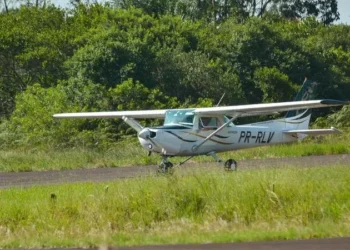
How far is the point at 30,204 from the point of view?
15445mm

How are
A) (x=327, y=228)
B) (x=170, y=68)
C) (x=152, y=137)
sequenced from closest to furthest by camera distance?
(x=327, y=228)
(x=152, y=137)
(x=170, y=68)

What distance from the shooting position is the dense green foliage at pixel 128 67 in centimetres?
Result: 3772

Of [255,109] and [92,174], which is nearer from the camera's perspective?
[92,174]

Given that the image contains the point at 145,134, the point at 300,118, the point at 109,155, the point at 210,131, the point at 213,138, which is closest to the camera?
the point at 145,134

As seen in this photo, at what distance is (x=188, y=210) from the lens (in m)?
14.1

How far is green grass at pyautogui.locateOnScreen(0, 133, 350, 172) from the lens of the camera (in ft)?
91.6

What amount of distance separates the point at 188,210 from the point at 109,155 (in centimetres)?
1619

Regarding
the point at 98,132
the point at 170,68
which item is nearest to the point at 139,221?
the point at 98,132

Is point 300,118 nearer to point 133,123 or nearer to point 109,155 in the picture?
point 133,123

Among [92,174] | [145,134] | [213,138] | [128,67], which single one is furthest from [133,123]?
[128,67]

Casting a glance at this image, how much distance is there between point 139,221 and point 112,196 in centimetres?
95

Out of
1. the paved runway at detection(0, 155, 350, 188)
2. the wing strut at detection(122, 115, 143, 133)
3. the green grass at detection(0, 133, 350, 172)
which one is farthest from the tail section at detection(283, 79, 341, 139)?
the wing strut at detection(122, 115, 143, 133)

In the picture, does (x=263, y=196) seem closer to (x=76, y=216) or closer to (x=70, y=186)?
(x=76, y=216)

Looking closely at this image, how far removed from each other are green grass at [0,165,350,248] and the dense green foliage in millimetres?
19366
